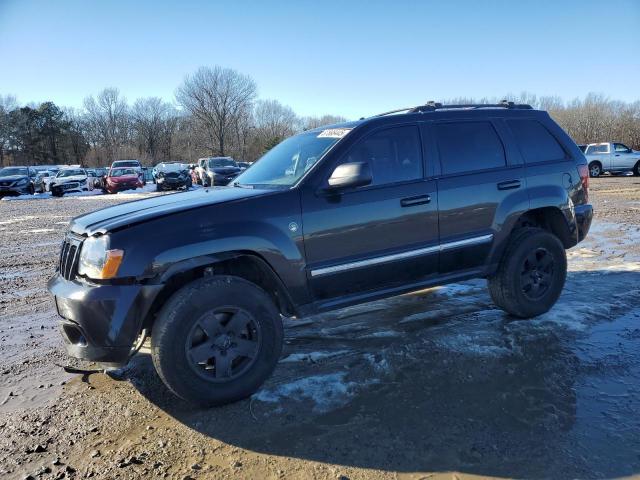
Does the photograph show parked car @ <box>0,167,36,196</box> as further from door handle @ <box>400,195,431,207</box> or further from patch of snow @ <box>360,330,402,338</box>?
door handle @ <box>400,195,431,207</box>

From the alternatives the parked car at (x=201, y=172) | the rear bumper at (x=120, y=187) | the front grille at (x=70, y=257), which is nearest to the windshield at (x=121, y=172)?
the rear bumper at (x=120, y=187)

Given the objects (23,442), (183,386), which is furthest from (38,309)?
(183,386)

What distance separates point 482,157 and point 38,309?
510 cm

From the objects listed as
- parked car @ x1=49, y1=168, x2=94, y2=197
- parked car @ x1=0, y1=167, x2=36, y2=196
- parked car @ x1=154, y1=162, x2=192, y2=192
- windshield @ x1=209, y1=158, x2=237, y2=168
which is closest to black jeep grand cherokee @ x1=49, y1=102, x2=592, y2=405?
windshield @ x1=209, y1=158, x2=237, y2=168

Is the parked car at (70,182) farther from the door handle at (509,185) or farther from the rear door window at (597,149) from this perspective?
the door handle at (509,185)

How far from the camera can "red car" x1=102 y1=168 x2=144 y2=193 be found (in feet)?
94.7

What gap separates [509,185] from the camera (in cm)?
431

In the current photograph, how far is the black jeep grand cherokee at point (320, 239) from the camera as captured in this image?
3006 mm

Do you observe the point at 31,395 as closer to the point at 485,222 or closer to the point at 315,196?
the point at 315,196

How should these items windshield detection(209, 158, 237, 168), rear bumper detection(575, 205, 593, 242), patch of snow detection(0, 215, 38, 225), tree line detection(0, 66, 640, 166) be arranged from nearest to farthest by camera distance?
rear bumper detection(575, 205, 593, 242)
patch of snow detection(0, 215, 38, 225)
windshield detection(209, 158, 237, 168)
tree line detection(0, 66, 640, 166)

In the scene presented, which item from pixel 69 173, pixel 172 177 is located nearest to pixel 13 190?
pixel 69 173

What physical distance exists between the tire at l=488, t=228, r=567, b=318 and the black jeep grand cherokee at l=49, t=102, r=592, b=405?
0.05ft

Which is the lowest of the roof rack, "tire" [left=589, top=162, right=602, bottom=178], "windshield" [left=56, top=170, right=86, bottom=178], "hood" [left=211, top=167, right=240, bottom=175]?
"tire" [left=589, top=162, right=602, bottom=178]

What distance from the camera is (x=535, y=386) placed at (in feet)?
10.7
